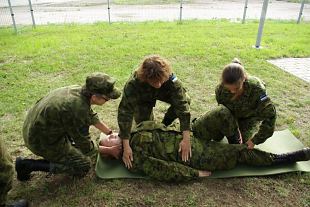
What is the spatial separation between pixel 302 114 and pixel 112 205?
120 inches

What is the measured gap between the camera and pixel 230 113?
3090mm

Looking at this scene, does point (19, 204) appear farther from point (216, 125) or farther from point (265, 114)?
point (265, 114)

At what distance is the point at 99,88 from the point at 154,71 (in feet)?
1.69

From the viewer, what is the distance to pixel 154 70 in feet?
8.94

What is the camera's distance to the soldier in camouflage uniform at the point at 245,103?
108 inches

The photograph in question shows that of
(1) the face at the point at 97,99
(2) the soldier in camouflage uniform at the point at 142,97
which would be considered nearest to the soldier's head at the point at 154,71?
(2) the soldier in camouflage uniform at the point at 142,97

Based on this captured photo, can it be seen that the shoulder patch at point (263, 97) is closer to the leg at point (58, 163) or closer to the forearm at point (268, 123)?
the forearm at point (268, 123)

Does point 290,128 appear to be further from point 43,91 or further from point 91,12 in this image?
point 91,12

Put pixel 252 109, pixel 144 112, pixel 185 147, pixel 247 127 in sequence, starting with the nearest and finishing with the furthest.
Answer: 1. pixel 185 147
2. pixel 252 109
3. pixel 247 127
4. pixel 144 112

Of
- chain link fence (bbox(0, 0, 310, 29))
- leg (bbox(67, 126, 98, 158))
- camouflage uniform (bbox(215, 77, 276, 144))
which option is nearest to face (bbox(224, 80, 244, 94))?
camouflage uniform (bbox(215, 77, 276, 144))

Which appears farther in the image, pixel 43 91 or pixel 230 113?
pixel 43 91

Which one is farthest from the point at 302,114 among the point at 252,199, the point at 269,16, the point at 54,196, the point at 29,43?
the point at 269,16

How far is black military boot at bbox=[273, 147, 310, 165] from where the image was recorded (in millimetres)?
3074

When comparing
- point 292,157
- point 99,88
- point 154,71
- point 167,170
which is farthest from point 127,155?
point 292,157
